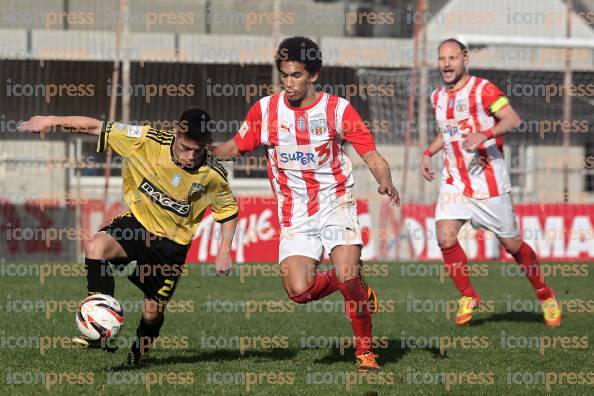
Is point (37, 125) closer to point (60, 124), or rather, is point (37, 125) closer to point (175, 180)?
point (60, 124)

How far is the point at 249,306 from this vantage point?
37.7 feet

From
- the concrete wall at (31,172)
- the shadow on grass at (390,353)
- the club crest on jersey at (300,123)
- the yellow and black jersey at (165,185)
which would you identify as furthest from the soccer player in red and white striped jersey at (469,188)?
the concrete wall at (31,172)

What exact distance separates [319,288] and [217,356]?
1024mm

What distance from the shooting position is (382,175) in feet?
22.8

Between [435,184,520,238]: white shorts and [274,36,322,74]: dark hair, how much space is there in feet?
11.0

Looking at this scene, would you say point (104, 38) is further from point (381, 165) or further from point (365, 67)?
point (381, 165)

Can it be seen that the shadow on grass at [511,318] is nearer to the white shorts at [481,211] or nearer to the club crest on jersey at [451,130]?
the white shorts at [481,211]

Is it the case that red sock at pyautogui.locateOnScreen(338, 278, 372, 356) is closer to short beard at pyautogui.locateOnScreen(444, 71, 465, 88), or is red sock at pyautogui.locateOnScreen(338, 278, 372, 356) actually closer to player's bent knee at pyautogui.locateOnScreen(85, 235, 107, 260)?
player's bent knee at pyautogui.locateOnScreen(85, 235, 107, 260)

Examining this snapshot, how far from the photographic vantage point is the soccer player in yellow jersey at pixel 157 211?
281 inches

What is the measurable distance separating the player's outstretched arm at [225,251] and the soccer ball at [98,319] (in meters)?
0.80

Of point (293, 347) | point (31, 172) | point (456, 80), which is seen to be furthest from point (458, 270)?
point (31, 172)

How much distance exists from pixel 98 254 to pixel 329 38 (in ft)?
52.3

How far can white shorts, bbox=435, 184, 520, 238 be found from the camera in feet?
33.0

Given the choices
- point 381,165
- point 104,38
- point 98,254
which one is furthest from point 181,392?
point 104,38
